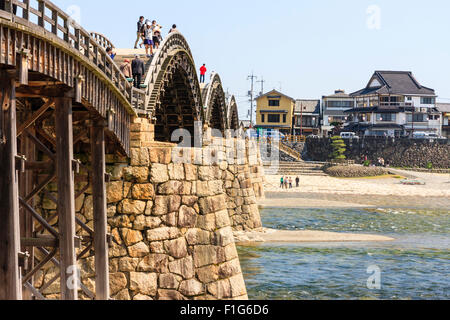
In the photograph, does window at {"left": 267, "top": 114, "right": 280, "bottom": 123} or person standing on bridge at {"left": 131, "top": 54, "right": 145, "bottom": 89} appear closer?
person standing on bridge at {"left": 131, "top": 54, "right": 145, "bottom": 89}

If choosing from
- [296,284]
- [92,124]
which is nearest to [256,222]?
[296,284]

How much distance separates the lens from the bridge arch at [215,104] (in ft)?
155

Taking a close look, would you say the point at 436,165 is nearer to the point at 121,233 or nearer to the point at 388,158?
the point at 388,158

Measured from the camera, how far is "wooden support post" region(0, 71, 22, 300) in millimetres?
10641

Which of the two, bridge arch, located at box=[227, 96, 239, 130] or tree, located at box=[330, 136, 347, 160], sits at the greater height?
bridge arch, located at box=[227, 96, 239, 130]

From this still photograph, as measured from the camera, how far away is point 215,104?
55.8m

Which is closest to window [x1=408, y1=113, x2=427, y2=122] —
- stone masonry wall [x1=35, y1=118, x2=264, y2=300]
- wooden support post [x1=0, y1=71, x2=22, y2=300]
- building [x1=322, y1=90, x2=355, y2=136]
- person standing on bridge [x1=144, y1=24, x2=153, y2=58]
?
building [x1=322, y1=90, x2=355, y2=136]

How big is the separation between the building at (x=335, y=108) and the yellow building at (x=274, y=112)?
20.5ft

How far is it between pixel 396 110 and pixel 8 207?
3637 inches

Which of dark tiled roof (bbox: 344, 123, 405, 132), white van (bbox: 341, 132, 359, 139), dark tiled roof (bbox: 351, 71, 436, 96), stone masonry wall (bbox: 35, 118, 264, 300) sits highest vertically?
dark tiled roof (bbox: 351, 71, 436, 96)

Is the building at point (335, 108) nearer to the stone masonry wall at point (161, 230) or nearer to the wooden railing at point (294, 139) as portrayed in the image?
the wooden railing at point (294, 139)

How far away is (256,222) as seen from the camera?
4028 centimetres

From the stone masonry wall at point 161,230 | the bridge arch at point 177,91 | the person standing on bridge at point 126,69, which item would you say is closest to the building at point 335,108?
the bridge arch at point 177,91

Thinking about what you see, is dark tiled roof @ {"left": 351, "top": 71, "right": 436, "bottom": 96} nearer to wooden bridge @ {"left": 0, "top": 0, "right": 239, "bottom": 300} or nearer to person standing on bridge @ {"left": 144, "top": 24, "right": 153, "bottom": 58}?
person standing on bridge @ {"left": 144, "top": 24, "right": 153, "bottom": 58}
